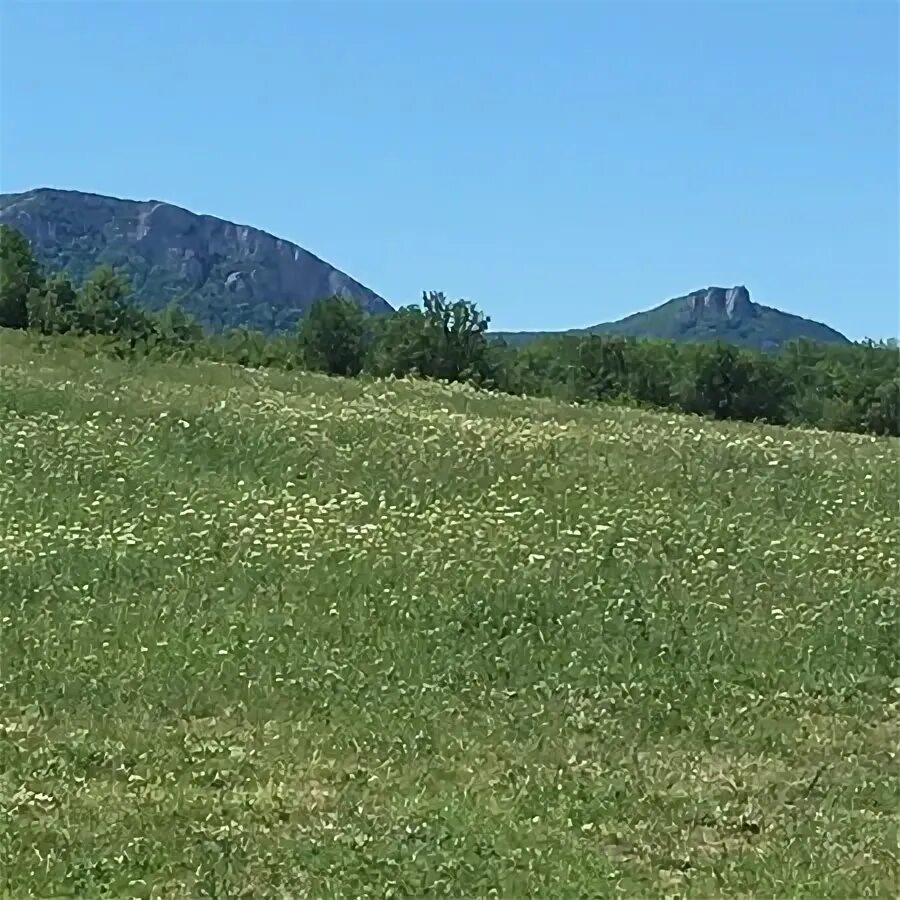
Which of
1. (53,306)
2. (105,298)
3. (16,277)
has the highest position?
(105,298)

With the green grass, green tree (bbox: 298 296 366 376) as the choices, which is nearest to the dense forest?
green tree (bbox: 298 296 366 376)

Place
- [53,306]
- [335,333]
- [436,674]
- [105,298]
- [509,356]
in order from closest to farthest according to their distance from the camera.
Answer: [436,674] < [53,306] < [105,298] < [335,333] < [509,356]

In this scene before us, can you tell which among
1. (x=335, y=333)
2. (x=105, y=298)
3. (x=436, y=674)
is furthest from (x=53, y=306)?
(x=436, y=674)

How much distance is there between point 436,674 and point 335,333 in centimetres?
7280

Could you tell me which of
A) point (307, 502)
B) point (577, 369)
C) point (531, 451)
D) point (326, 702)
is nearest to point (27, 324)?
point (531, 451)

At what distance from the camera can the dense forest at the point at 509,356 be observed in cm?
6144

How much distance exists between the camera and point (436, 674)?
10570mm

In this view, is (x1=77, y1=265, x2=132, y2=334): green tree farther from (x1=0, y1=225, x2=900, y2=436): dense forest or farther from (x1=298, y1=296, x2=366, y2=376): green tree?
(x1=298, y1=296, x2=366, y2=376): green tree

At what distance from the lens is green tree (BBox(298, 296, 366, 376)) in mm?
81062

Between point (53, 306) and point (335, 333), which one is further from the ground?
point (335, 333)

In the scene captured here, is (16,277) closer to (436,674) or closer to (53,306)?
(53,306)

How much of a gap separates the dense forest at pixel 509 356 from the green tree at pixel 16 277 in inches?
3.1

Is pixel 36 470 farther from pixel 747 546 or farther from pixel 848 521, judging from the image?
pixel 848 521

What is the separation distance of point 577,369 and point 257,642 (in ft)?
288
